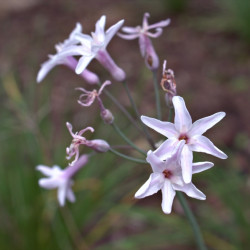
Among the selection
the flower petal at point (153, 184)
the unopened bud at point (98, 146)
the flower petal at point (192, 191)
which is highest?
the unopened bud at point (98, 146)

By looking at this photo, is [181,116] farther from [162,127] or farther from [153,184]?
[153,184]

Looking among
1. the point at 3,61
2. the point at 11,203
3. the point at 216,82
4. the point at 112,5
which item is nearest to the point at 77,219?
the point at 11,203

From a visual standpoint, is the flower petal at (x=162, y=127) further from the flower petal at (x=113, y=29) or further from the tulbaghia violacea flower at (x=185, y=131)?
the flower petal at (x=113, y=29)

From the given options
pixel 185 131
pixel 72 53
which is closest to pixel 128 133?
pixel 72 53

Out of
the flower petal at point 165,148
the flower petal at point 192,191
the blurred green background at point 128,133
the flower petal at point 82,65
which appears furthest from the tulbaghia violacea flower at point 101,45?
the blurred green background at point 128,133

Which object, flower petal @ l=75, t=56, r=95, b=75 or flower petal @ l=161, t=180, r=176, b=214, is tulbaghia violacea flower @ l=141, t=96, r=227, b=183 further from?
flower petal @ l=75, t=56, r=95, b=75

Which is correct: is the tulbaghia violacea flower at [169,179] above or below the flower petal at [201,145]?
below

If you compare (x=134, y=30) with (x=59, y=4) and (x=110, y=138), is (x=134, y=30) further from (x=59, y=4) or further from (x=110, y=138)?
(x=59, y=4)
